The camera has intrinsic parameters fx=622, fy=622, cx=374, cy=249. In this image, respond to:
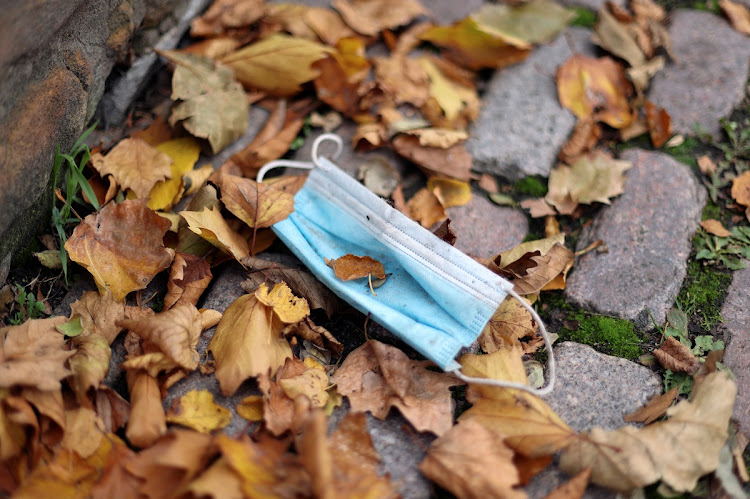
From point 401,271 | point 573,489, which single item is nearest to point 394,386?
point 401,271

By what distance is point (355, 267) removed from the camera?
189cm

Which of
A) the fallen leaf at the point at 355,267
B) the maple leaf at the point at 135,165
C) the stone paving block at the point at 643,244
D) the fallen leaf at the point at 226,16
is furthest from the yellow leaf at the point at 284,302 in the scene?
the fallen leaf at the point at 226,16

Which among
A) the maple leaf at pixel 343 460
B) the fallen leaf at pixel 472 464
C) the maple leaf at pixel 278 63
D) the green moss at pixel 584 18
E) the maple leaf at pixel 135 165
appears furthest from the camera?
the green moss at pixel 584 18

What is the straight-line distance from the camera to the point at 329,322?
77.9 inches

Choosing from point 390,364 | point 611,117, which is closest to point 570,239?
point 611,117

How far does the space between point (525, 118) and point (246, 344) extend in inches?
61.1

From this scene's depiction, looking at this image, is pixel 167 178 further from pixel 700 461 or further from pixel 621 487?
pixel 700 461

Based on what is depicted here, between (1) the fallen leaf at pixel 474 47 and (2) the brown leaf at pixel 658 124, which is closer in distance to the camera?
(2) the brown leaf at pixel 658 124

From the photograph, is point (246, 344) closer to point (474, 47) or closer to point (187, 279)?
point (187, 279)

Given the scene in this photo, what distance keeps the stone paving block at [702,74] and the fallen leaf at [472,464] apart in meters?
1.69

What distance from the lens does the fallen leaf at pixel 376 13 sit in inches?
113

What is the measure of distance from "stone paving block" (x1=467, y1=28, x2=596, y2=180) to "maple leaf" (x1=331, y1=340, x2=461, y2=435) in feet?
3.20

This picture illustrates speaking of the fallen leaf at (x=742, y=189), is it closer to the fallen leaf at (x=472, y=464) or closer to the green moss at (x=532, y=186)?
the green moss at (x=532, y=186)

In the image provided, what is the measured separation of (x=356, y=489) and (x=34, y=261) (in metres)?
1.28
